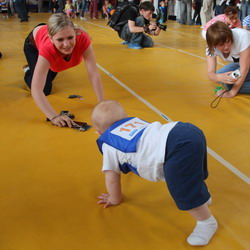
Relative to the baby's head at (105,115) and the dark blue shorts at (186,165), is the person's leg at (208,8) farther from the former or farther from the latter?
the dark blue shorts at (186,165)

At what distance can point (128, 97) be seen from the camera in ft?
10.1

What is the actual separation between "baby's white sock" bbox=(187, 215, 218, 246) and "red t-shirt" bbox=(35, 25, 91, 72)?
1.57 meters

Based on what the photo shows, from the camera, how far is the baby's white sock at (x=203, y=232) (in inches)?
52.3

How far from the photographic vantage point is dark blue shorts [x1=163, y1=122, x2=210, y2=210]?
1.20 meters

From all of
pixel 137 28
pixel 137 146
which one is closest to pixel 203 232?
pixel 137 146

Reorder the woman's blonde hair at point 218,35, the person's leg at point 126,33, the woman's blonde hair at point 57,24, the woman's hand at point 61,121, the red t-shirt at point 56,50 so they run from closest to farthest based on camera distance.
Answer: the woman's blonde hair at point 57,24
the red t-shirt at point 56,50
the woman's hand at point 61,121
the woman's blonde hair at point 218,35
the person's leg at point 126,33

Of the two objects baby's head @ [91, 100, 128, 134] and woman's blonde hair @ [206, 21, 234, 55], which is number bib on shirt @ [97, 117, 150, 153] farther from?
woman's blonde hair @ [206, 21, 234, 55]

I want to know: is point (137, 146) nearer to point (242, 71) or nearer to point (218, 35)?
point (218, 35)

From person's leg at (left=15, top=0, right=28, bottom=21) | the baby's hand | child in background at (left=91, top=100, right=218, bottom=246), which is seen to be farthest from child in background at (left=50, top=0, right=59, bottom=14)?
child in background at (left=91, top=100, right=218, bottom=246)

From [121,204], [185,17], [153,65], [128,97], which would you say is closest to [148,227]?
[121,204]

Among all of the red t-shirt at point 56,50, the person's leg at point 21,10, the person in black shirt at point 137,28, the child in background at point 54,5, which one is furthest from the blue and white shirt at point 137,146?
the child in background at point 54,5

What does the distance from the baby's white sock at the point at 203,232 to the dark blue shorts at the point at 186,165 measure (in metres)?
0.16

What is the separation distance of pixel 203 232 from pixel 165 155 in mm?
386

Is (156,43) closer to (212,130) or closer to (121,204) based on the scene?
(212,130)
